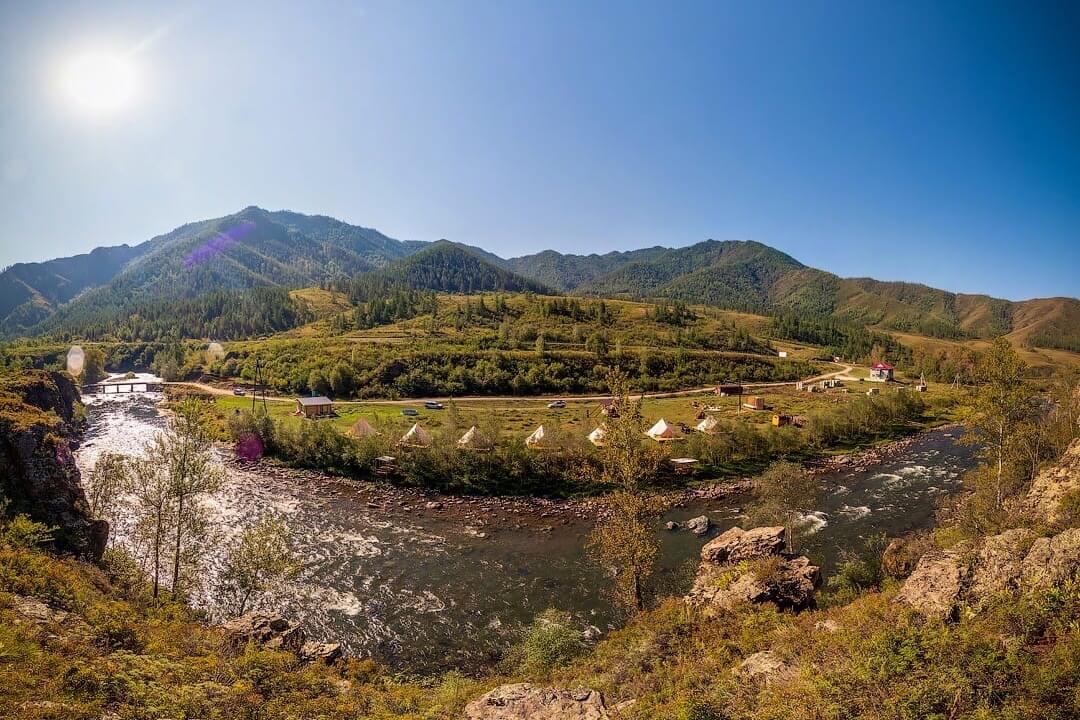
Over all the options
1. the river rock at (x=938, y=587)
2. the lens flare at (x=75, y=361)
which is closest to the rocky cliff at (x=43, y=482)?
the river rock at (x=938, y=587)

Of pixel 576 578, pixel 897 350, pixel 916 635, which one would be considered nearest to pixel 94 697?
pixel 916 635

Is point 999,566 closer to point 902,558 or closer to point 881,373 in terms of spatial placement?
point 902,558

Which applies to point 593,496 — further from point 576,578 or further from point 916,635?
point 916,635

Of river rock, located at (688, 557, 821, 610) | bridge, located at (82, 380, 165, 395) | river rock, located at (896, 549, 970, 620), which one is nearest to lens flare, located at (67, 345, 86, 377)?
bridge, located at (82, 380, 165, 395)

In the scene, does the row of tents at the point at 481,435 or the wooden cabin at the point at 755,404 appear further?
the wooden cabin at the point at 755,404

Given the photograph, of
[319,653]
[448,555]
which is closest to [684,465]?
[448,555]

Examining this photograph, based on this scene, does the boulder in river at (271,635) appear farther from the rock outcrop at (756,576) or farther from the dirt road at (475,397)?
the dirt road at (475,397)

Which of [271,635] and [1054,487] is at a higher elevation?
[1054,487]
